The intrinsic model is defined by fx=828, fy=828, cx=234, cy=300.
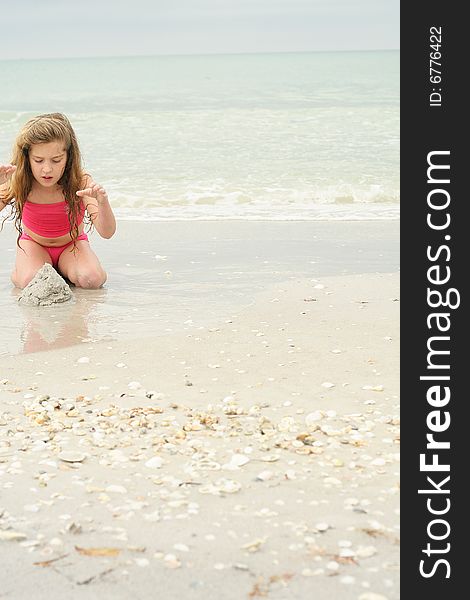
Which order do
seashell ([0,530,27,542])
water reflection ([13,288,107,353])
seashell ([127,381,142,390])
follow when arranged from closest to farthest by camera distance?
seashell ([0,530,27,542]) < seashell ([127,381,142,390]) < water reflection ([13,288,107,353])

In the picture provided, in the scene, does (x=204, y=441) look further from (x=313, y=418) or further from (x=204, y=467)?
(x=313, y=418)

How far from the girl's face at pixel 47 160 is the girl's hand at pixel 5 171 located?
0.17 m

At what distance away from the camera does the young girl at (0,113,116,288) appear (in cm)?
541

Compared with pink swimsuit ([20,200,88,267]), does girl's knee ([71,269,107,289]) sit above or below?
below

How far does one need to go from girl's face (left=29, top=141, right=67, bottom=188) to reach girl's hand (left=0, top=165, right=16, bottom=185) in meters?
0.17

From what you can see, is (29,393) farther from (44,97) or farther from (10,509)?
(44,97)

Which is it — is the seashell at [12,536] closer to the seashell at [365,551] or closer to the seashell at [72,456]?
the seashell at [72,456]

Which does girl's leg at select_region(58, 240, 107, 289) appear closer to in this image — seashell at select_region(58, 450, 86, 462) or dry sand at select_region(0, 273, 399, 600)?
dry sand at select_region(0, 273, 399, 600)

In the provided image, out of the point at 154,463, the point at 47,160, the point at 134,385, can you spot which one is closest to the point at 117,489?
the point at 154,463

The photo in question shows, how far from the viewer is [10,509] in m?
2.47

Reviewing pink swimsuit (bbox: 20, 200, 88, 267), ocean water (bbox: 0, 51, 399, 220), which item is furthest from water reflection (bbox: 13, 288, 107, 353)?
ocean water (bbox: 0, 51, 399, 220)

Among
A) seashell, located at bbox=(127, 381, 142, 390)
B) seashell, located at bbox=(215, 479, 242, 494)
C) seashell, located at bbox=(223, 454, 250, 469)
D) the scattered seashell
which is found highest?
seashell, located at bbox=(127, 381, 142, 390)

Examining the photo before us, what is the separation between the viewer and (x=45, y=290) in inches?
203

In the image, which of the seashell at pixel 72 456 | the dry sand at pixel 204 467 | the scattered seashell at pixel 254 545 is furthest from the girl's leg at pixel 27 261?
the scattered seashell at pixel 254 545
